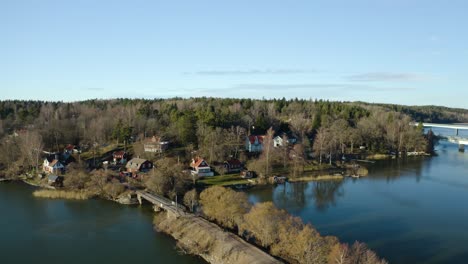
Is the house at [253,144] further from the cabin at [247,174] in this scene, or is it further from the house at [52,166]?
the house at [52,166]

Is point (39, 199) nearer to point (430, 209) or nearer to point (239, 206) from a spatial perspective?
point (239, 206)

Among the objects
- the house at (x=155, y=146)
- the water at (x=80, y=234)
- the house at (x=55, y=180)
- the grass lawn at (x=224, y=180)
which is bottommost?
the water at (x=80, y=234)


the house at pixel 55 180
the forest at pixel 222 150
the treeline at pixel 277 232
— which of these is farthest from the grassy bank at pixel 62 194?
the treeline at pixel 277 232

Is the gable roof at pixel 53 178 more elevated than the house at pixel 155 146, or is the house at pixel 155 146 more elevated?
the house at pixel 155 146

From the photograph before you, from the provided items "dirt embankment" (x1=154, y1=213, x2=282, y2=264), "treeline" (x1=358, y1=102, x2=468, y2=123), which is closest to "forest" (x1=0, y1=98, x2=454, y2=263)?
"dirt embankment" (x1=154, y1=213, x2=282, y2=264)

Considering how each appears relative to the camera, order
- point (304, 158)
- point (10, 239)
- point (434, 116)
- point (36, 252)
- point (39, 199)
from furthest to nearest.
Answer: point (434, 116) < point (304, 158) < point (39, 199) < point (10, 239) < point (36, 252)

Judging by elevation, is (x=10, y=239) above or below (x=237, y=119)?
below

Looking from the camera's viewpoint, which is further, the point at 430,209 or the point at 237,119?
the point at 237,119

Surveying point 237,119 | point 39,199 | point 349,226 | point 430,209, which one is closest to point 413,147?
point 237,119
